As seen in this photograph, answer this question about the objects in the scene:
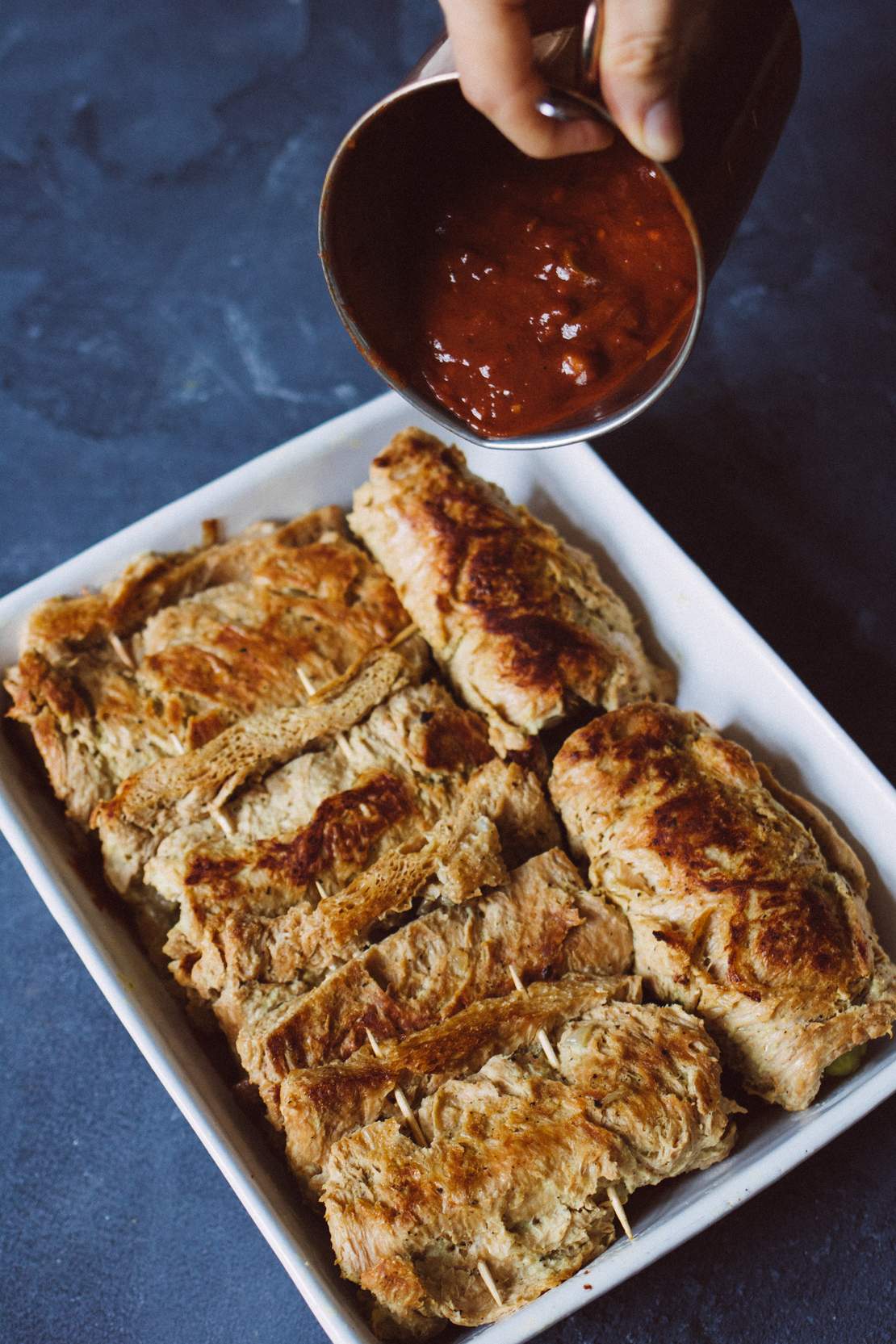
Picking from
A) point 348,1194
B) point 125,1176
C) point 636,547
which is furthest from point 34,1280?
point 636,547

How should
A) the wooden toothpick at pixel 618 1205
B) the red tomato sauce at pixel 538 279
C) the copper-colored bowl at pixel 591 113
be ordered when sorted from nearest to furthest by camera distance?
the copper-colored bowl at pixel 591 113 → the red tomato sauce at pixel 538 279 → the wooden toothpick at pixel 618 1205

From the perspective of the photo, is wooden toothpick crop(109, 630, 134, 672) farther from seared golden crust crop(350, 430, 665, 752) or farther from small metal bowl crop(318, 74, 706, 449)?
small metal bowl crop(318, 74, 706, 449)

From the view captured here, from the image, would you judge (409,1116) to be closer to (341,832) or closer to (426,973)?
(426,973)

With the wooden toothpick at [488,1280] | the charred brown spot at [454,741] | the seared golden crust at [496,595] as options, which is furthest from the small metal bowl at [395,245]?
the wooden toothpick at [488,1280]

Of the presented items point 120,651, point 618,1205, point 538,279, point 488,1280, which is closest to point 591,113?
point 538,279

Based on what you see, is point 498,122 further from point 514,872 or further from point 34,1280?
point 34,1280

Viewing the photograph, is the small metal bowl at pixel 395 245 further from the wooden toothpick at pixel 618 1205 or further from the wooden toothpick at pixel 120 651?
the wooden toothpick at pixel 618 1205
